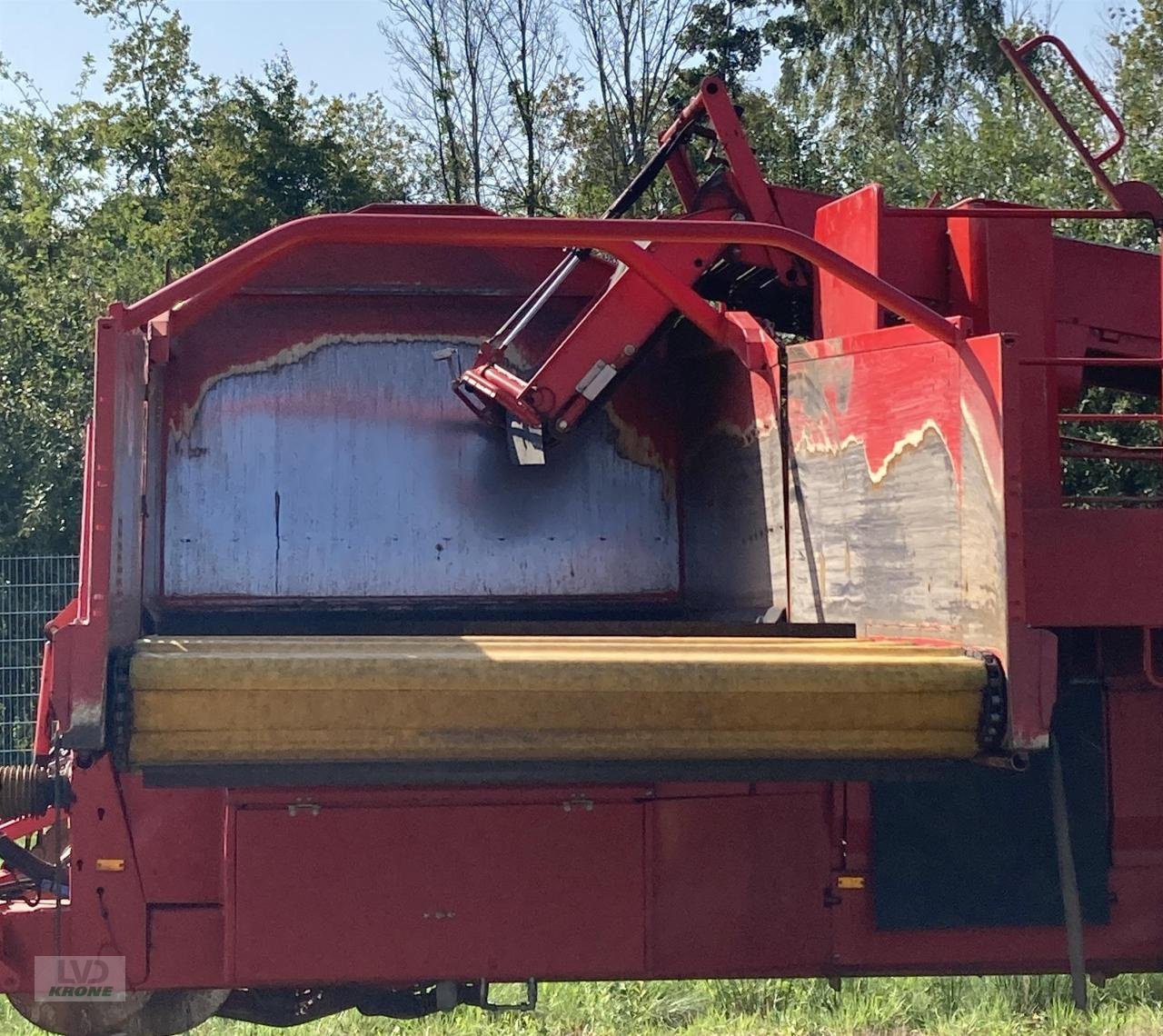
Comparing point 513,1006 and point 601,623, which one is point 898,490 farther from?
point 513,1006

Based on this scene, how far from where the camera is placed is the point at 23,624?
33.7 ft

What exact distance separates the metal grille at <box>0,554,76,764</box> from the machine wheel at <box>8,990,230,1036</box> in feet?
22.6

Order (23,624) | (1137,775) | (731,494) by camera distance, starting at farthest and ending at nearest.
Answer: (23,624) → (731,494) → (1137,775)

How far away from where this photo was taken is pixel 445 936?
329 centimetres

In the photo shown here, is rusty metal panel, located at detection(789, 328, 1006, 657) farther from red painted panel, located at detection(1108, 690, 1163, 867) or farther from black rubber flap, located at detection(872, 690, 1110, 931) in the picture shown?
red painted panel, located at detection(1108, 690, 1163, 867)

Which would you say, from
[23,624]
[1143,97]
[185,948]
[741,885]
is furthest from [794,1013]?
[1143,97]

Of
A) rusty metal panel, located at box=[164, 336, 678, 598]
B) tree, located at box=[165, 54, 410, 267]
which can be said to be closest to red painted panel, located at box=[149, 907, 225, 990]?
rusty metal panel, located at box=[164, 336, 678, 598]

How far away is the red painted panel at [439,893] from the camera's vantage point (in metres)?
3.27

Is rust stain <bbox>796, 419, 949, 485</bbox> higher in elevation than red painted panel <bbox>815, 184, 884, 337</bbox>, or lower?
lower

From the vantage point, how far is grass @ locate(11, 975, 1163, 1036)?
5215 mm

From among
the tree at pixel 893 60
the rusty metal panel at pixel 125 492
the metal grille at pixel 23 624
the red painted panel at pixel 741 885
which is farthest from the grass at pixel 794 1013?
the tree at pixel 893 60

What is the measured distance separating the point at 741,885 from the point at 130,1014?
1500 millimetres

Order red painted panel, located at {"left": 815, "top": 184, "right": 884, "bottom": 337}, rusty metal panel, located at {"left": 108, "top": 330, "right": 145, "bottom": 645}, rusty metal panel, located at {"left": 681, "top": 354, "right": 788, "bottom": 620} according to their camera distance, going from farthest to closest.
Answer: rusty metal panel, located at {"left": 681, "top": 354, "right": 788, "bottom": 620} → red painted panel, located at {"left": 815, "top": 184, "right": 884, "bottom": 337} → rusty metal panel, located at {"left": 108, "top": 330, "right": 145, "bottom": 645}

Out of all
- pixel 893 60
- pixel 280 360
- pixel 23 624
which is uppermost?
pixel 893 60
